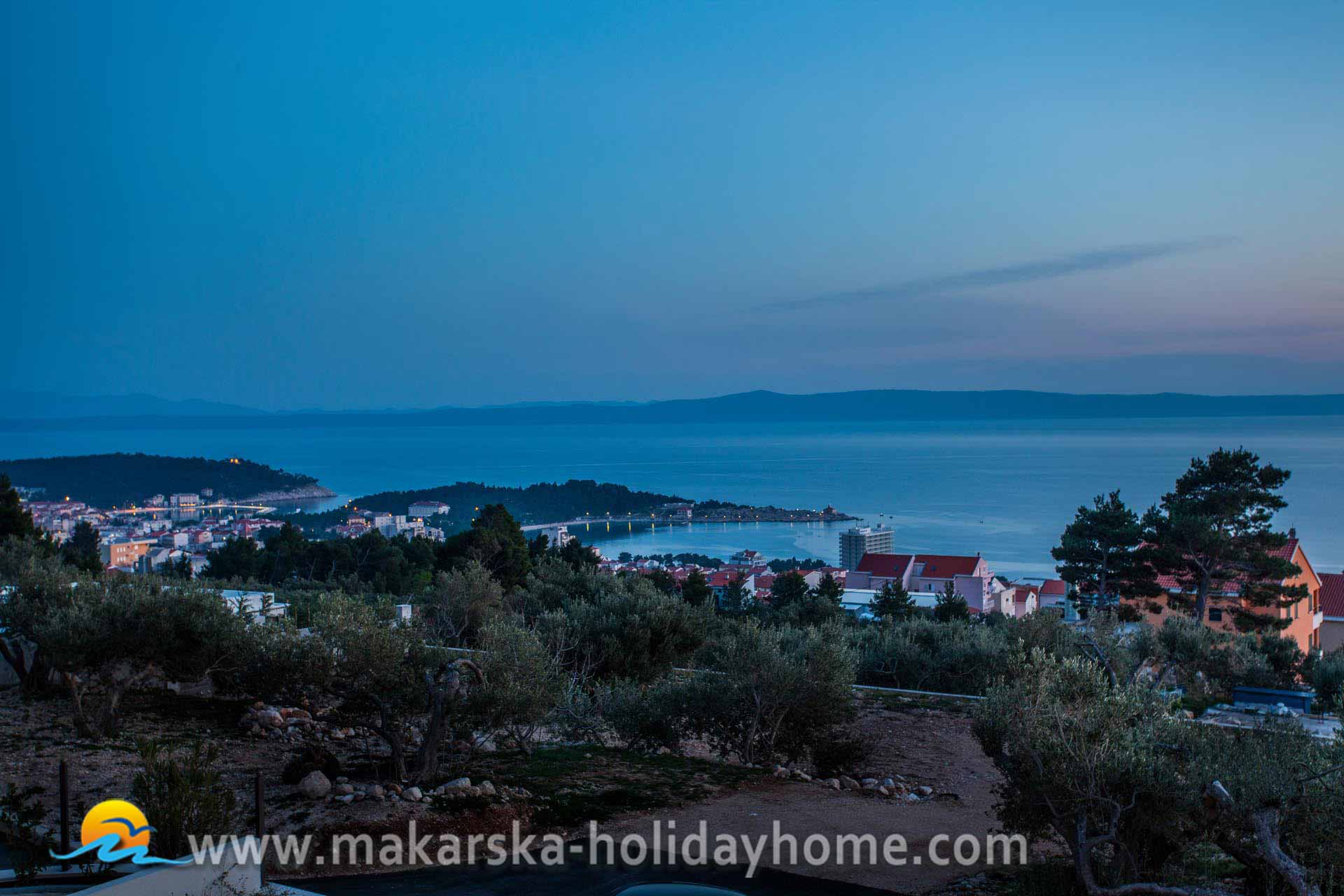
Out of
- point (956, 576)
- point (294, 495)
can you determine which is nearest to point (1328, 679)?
point (956, 576)

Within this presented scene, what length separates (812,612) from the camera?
2273 centimetres

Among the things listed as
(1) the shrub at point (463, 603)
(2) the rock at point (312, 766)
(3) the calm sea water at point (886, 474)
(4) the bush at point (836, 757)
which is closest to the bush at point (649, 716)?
(4) the bush at point (836, 757)

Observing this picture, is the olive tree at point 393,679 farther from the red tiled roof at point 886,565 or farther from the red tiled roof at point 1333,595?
the red tiled roof at point 886,565

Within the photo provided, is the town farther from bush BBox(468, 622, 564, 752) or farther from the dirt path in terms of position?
bush BBox(468, 622, 564, 752)

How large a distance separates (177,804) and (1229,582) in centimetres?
2606

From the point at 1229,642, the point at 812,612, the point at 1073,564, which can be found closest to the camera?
the point at 1229,642

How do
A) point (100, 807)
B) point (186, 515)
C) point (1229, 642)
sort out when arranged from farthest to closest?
point (186, 515) → point (1229, 642) → point (100, 807)

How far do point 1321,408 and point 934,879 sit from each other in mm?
231101

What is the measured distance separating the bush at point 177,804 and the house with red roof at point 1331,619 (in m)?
32.1

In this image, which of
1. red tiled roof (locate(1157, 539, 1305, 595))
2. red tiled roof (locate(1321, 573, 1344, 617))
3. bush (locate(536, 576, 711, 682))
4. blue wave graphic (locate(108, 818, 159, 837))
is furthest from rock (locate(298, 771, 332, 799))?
red tiled roof (locate(1321, 573, 1344, 617))

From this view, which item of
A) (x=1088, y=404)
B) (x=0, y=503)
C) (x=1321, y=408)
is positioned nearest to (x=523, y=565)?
(x=0, y=503)

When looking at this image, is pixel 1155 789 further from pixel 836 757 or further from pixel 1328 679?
pixel 1328 679

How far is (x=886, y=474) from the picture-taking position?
123062 mm

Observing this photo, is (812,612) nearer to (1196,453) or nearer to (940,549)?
(940,549)
